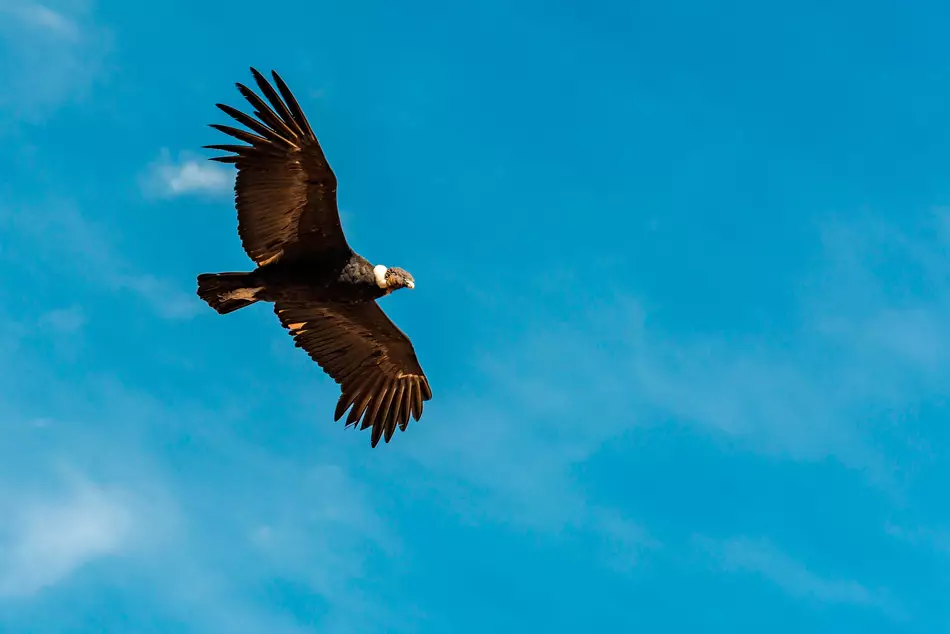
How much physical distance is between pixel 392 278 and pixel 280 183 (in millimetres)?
2848

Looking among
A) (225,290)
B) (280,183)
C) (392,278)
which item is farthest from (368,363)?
(280,183)

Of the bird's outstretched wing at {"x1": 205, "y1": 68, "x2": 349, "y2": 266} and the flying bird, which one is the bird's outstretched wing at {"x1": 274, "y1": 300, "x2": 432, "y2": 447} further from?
the bird's outstretched wing at {"x1": 205, "y1": 68, "x2": 349, "y2": 266}

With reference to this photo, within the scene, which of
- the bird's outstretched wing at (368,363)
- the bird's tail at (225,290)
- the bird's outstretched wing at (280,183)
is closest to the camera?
the bird's outstretched wing at (280,183)

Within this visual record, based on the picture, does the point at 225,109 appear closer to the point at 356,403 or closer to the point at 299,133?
the point at 299,133

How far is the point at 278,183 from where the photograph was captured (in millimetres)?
16422

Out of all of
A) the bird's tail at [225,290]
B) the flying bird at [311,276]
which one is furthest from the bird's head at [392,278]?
the bird's tail at [225,290]

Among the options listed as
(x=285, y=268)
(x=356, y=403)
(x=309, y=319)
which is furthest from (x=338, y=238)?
(x=356, y=403)

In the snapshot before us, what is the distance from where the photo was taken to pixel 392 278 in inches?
720

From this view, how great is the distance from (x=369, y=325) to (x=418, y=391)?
5.16ft

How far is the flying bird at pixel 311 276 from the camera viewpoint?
52.5 ft

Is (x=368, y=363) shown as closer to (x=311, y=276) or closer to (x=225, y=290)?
(x=311, y=276)

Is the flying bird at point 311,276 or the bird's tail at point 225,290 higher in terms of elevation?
the flying bird at point 311,276

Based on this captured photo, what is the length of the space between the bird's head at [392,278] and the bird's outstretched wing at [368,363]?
32.3 inches

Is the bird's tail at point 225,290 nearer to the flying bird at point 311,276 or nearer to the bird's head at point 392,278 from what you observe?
the flying bird at point 311,276
